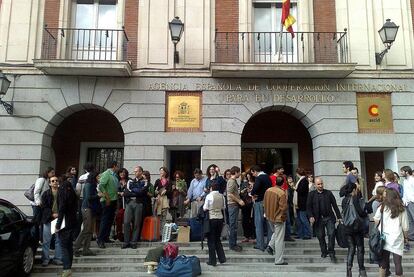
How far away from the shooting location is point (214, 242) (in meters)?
8.40

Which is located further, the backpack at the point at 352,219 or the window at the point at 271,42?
the window at the point at 271,42

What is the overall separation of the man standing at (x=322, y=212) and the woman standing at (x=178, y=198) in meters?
3.63

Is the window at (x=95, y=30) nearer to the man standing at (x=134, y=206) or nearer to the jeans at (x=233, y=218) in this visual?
the man standing at (x=134, y=206)

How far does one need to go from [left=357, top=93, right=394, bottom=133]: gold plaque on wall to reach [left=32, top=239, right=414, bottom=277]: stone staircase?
14.4ft

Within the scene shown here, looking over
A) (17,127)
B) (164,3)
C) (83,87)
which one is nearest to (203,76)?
(164,3)

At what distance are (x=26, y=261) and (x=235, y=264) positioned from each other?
13.6 feet

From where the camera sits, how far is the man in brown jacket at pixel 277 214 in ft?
27.5

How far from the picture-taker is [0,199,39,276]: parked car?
7203mm

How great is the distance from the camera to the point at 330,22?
1325 centimetres

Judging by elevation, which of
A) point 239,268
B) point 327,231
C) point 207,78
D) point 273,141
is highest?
point 207,78

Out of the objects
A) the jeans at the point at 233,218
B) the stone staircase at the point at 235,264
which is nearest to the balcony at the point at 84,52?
Answer: the stone staircase at the point at 235,264

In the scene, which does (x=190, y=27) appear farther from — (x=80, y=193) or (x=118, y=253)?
(x=118, y=253)

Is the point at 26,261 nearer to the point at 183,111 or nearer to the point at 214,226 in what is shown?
the point at 214,226

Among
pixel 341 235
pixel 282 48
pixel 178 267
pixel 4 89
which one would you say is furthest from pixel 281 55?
pixel 4 89
